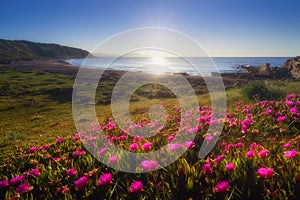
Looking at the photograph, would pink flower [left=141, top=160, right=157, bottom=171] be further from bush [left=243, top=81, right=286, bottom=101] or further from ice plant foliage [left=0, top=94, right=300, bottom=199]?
bush [left=243, top=81, right=286, bottom=101]

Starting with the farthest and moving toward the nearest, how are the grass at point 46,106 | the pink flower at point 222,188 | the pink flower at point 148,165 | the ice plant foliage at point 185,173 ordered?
the grass at point 46,106 → the pink flower at point 148,165 → the ice plant foliage at point 185,173 → the pink flower at point 222,188

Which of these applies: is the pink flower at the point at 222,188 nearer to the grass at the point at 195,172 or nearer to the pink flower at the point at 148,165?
the grass at the point at 195,172

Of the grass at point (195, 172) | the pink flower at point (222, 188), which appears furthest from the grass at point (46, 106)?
the pink flower at point (222, 188)

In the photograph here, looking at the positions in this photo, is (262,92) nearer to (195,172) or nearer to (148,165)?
(195,172)


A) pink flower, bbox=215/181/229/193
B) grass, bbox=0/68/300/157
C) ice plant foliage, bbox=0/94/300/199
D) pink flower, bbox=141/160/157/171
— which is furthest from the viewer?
grass, bbox=0/68/300/157

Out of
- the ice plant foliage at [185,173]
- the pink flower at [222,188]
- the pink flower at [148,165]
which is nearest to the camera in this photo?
→ the pink flower at [222,188]

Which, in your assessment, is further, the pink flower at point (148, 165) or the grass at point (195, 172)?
the pink flower at point (148, 165)

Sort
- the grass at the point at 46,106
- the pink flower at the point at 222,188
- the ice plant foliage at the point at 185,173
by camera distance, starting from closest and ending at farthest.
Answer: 1. the pink flower at the point at 222,188
2. the ice plant foliage at the point at 185,173
3. the grass at the point at 46,106

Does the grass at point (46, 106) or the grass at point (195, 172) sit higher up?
the grass at point (195, 172)

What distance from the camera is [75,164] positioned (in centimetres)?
429

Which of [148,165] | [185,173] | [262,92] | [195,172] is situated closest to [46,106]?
[262,92]

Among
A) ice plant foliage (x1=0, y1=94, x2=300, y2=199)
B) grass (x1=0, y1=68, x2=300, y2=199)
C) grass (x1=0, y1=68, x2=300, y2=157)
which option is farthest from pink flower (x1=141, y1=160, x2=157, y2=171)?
grass (x1=0, y1=68, x2=300, y2=157)

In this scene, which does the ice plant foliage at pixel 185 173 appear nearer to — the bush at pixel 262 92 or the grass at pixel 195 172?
the grass at pixel 195 172

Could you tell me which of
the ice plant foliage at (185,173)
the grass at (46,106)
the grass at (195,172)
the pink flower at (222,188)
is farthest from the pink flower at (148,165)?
the grass at (46,106)
